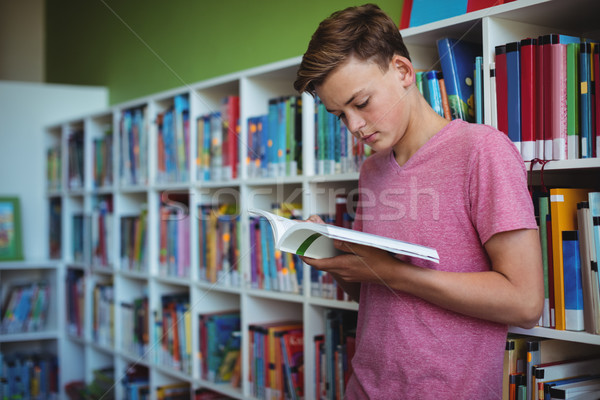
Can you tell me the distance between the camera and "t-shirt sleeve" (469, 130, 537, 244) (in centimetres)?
110

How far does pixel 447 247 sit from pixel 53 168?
11.0ft

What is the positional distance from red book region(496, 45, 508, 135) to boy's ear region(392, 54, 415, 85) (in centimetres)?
29

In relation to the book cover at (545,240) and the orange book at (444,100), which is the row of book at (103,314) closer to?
the orange book at (444,100)

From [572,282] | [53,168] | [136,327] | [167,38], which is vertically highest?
[167,38]

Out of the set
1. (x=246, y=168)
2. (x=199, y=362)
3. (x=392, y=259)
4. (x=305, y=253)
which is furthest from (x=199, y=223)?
(x=392, y=259)

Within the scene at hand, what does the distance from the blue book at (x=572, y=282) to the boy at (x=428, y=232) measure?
0.21 meters

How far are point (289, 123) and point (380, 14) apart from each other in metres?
1.01

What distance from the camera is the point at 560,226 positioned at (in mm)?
1352

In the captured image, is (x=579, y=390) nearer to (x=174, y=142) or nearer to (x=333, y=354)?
(x=333, y=354)

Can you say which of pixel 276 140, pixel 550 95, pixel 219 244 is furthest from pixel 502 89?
pixel 219 244

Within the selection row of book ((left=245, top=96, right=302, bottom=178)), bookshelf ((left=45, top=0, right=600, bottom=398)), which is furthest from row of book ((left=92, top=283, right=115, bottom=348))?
row of book ((left=245, top=96, right=302, bottom=178))

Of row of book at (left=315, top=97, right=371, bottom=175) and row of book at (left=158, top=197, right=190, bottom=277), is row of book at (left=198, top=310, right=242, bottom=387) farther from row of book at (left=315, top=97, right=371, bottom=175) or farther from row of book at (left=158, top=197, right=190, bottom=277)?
row of book at (left=315, top=97, right=371, bottom=175)

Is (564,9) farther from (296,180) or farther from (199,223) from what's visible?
(199,223)

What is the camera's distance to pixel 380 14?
4.09 feet
